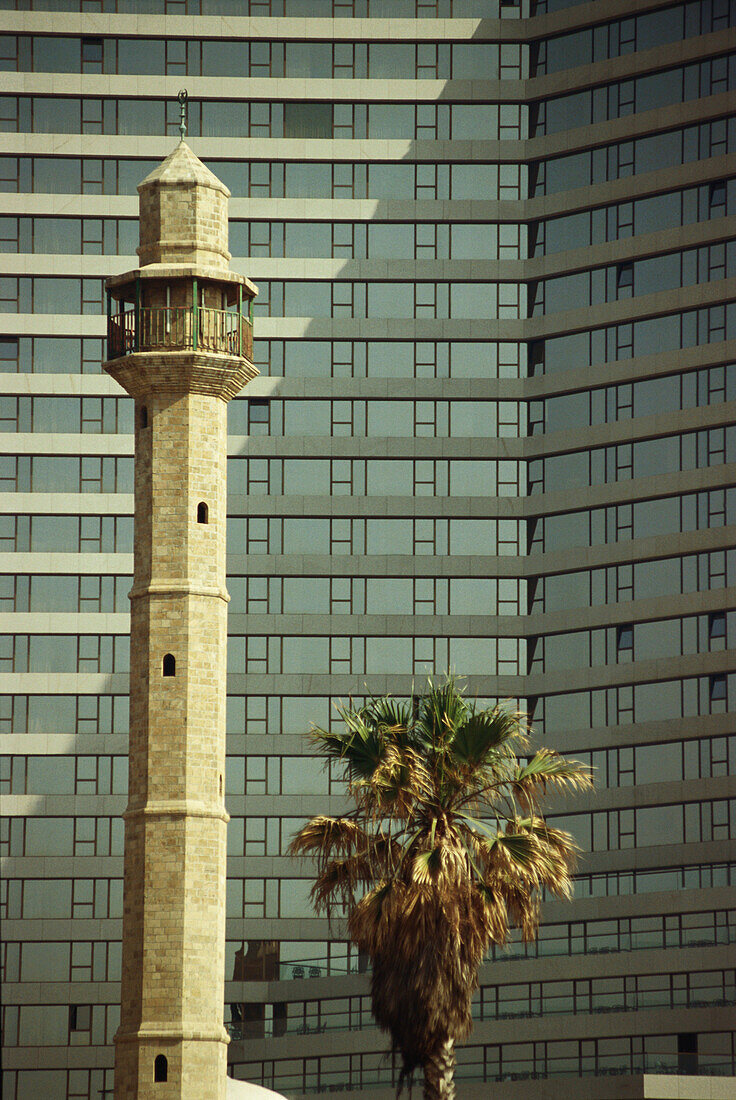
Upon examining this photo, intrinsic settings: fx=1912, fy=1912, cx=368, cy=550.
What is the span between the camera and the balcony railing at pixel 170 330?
4612 centimetres

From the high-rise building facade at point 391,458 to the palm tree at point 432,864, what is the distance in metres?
33.7

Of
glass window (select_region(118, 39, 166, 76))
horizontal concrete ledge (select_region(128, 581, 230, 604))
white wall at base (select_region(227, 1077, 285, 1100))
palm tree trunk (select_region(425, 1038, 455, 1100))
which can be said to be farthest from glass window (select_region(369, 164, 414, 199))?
palm tree trunk (select_region(425, 1038, 455, 1100))

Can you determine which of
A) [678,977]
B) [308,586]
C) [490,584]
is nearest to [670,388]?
[490,584]

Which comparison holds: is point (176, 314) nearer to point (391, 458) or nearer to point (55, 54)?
point (391, 458)

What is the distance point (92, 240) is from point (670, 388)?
80.2 feet

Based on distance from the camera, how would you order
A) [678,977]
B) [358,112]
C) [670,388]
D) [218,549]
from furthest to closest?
[358,112], [670,388], [678,977], [218,549]

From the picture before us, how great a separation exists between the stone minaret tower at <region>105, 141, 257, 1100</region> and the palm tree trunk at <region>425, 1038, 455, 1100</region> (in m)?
7.31

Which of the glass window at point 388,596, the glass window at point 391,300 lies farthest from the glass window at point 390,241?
the glass window at point 388,596

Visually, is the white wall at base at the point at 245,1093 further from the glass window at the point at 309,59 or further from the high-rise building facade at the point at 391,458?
the glass window at the point at 309,59

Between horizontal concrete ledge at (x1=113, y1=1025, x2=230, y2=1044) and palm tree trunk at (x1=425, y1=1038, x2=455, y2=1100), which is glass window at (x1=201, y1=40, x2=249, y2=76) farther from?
palm tree trunk at (x1=425, y1=1038, x2=455, y2=1100)

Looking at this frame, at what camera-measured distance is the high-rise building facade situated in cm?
7269

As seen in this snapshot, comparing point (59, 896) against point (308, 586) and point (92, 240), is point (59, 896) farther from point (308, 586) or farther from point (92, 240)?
point (92, 240)

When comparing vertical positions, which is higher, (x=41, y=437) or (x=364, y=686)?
(x=41, y=437)

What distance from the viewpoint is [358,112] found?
79.9 metres
